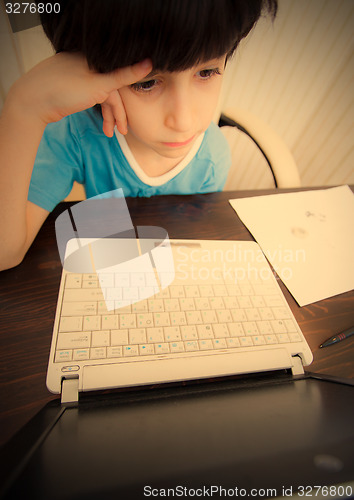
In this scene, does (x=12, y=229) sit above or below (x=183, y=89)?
below

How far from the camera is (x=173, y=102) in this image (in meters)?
0.48

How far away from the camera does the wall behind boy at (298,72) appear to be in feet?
A: 2.76

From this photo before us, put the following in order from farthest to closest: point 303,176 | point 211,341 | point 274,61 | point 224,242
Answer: point 303,176, point 274,61, point 224,242, point 211,341

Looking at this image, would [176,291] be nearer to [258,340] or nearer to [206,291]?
[206,291]

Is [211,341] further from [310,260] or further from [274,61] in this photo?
[274,61]

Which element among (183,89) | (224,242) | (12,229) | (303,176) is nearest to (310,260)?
(224,242)

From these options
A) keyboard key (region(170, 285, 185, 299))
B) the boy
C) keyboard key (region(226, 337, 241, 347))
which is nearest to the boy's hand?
the boy

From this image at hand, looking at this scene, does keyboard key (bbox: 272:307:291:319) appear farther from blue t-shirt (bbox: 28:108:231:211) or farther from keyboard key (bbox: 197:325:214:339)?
blue t-shirt (bbox: 28:108:231:211)

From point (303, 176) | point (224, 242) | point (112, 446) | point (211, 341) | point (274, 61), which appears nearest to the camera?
point (112, 446)

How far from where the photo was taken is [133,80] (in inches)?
17.1

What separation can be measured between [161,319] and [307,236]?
1.45ft

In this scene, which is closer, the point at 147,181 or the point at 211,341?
the point at 211,341

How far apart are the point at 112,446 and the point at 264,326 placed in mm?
306

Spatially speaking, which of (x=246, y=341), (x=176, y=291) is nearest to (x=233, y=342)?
(x=246, y=341)
